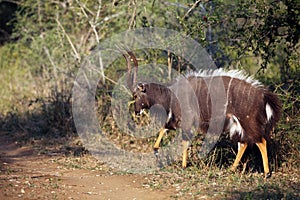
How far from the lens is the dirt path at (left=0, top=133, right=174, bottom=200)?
5.88 m

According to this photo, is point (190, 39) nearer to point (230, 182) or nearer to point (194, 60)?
point (194, 60)

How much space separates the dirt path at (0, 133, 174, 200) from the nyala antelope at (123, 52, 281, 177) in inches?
42.7

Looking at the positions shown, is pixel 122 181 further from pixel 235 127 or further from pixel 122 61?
pixel 122 61

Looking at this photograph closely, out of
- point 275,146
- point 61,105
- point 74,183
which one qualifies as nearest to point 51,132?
point 61,105

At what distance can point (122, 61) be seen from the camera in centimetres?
1090

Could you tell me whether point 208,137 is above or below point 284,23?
below

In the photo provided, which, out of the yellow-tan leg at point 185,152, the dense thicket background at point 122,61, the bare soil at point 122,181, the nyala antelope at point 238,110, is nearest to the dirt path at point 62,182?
the bare soil at point 122,181

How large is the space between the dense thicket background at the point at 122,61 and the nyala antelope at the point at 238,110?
21.9 inches

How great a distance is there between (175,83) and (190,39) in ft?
3.24

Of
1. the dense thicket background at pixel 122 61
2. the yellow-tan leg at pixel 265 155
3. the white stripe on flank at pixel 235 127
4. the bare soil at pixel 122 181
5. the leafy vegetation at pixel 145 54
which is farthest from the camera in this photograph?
the dense thicket background at pixel 122 61

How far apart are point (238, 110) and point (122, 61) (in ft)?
14.3

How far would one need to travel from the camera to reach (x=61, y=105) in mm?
10047

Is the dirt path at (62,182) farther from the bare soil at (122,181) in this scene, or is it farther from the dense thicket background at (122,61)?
the dense thicket background at (122,61)

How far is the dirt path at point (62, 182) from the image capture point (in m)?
5.88
